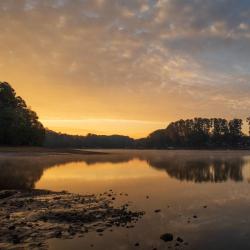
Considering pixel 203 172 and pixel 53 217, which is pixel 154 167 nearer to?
pixel 203 172

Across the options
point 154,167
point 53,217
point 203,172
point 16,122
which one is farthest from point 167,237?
point 16,122

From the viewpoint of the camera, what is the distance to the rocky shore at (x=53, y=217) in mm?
15602

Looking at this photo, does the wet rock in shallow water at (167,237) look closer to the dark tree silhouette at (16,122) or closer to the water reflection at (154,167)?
the water reflection at (154,167)

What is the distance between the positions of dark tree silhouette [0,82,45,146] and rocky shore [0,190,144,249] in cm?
8892

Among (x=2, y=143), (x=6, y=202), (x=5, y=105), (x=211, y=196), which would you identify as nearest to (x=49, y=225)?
(x=6, y=202)

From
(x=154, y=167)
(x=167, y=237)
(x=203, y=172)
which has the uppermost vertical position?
(x=154, y=167)

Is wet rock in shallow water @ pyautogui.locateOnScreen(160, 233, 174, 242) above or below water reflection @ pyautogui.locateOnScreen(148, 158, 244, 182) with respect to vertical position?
below

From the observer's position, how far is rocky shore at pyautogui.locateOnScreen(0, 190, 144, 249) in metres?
15.6

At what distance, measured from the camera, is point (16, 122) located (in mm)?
114562

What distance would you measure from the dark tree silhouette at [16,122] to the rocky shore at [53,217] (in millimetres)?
88923

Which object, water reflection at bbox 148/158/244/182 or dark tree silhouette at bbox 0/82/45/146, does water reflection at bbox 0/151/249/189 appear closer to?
water reflection at bbox 148/158/244/182

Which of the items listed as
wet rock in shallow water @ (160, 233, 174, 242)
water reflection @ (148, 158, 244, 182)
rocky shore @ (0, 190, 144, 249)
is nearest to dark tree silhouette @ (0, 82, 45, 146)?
water reflection @ (148, 158, 244, 182)

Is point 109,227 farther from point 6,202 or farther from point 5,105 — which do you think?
point 5,105

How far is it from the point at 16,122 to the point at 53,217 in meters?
100
